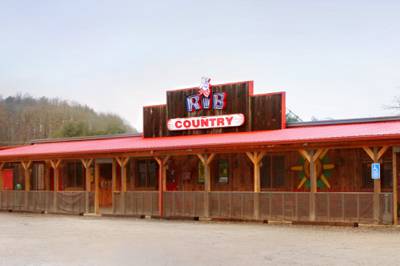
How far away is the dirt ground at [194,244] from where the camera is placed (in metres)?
10.9

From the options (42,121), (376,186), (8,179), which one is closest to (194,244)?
(376,186)

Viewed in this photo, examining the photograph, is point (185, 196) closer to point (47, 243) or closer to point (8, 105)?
point (47, 243)

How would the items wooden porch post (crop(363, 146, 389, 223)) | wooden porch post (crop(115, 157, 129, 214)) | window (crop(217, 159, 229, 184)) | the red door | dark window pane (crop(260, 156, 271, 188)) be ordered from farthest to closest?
the red door < window (crop(217, 159, 229, 184)) < wooden porch post (crop(115, 157, 129, 214)) < dark window pane (crop(260, 156, 271, 188)) < wooden porch post (crop(363, 146, 389, 223))

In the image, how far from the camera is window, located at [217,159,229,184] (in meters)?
22.5

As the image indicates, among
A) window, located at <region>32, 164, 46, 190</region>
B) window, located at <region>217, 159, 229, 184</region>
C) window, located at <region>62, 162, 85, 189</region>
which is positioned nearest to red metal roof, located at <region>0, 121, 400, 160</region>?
window, located at <region>217, 159, 229, 184</region>

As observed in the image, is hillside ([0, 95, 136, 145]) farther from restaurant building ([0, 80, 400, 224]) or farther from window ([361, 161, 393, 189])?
window ([361, 161, 393, 189])

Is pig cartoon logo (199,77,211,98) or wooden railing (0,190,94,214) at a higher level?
pig cartoon logo (199,77,211,98)

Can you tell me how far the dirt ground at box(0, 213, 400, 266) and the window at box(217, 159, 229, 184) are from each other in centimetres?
351

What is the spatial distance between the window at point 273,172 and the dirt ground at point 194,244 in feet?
10.3

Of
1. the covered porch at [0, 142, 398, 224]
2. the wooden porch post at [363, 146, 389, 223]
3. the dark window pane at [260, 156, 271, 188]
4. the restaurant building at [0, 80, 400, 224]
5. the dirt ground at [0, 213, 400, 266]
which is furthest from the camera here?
the dark window pane at [260, 156, 271, 188]

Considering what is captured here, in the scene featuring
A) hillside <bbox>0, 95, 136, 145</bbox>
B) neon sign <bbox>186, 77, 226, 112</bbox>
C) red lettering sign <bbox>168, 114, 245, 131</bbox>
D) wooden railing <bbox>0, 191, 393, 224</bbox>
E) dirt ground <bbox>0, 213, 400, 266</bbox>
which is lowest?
dirt ground <bbox>0, 213, 400, 266</bbox>

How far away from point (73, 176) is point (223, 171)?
8.96 metres

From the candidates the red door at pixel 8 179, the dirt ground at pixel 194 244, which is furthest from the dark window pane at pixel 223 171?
the red door at pixel 8 179

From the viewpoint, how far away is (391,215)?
16.7 m
